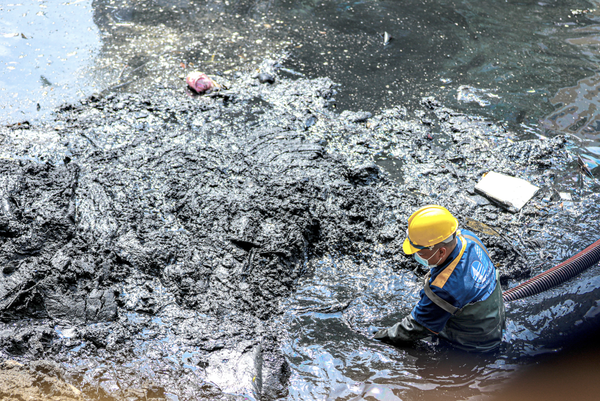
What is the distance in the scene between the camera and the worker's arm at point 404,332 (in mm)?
2734

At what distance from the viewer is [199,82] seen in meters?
5.40

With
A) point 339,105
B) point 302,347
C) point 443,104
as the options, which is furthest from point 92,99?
Answer: point 443,104

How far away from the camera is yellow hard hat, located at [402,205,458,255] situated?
2.41 metres

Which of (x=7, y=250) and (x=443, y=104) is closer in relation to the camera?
(x=7, y=250)

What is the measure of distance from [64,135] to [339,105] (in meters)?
3.51

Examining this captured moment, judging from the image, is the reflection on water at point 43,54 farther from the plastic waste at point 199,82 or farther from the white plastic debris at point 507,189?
the white plastic debris at point 507,189

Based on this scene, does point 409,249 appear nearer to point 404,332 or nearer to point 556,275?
point 404,332

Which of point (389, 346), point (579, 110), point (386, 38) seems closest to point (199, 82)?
point (386, 38)

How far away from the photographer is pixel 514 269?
3.51 m

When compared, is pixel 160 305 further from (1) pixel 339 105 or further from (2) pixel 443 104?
(2) pixel 443 104

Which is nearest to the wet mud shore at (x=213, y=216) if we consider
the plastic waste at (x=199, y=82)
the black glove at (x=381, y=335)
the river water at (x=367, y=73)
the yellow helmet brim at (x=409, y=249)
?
the plastic waste at (x=199, y=82)

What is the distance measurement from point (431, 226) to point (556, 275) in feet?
5.52

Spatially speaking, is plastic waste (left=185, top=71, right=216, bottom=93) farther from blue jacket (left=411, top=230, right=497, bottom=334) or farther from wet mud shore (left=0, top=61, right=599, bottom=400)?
blue jacket (left=411, top=230, right=497, bottom=334)

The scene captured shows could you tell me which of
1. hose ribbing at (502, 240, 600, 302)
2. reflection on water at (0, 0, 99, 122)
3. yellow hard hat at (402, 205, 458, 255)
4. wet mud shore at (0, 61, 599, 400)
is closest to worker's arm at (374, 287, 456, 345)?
yellow hard hat at (402, 205, 458, 255)
